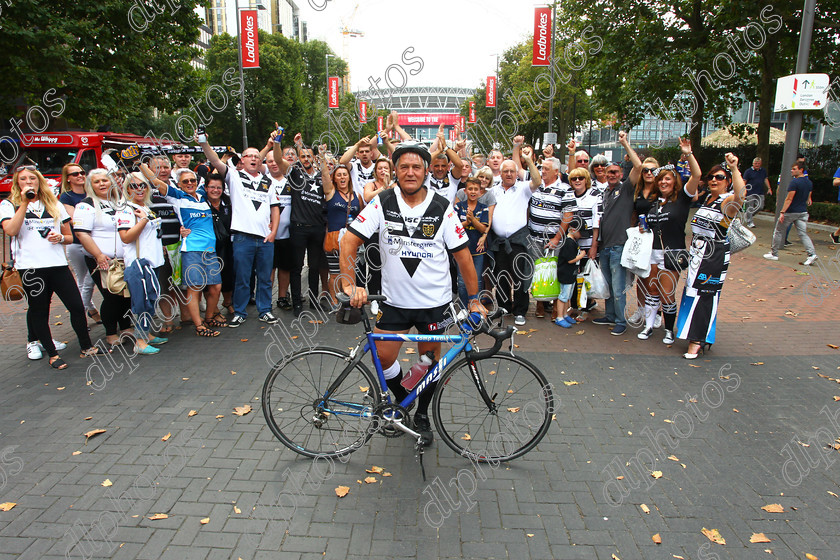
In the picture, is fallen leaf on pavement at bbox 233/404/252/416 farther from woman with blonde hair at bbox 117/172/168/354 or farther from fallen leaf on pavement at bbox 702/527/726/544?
fallen leaf on pavement at bbox 702/527/726/544

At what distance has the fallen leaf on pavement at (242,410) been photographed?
4578mm

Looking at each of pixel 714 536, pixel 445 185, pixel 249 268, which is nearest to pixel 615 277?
pixel 445 185

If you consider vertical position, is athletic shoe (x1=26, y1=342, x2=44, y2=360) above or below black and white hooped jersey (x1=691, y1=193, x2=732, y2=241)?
below

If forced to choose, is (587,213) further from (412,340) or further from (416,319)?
(412,340)

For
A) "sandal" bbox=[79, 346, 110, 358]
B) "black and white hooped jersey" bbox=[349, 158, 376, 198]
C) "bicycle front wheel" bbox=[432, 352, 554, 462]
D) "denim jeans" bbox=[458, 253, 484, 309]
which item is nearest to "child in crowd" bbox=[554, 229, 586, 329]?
"denim jeans" bbox=[458, 253, 484, 309]

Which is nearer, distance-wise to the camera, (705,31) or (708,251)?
(708,251)

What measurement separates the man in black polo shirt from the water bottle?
403 cm

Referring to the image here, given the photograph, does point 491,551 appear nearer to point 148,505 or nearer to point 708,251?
point 148,505

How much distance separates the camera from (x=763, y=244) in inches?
560

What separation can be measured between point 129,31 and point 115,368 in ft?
59.8

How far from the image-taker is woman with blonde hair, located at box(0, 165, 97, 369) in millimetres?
5457

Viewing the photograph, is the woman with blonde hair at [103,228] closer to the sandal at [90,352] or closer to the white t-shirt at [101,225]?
the white t-shirt at [101,225]

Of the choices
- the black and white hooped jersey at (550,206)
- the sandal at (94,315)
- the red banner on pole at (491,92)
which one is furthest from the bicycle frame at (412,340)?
the red banner on pole at (491,92)

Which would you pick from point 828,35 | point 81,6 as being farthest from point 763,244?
point 81,6
